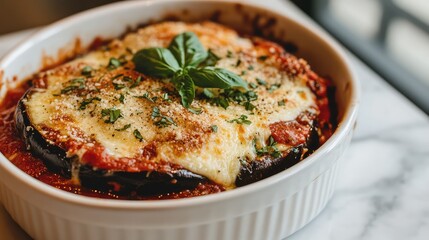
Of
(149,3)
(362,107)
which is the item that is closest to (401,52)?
(362,107)

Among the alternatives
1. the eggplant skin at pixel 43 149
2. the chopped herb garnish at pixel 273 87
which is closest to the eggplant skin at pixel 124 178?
the eggplant skin at pixel 43 149

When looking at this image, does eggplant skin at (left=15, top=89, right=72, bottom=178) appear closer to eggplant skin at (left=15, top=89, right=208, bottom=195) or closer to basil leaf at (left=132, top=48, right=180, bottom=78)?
eggplant skin at (left=15, top=89, right=208, bottom=195)

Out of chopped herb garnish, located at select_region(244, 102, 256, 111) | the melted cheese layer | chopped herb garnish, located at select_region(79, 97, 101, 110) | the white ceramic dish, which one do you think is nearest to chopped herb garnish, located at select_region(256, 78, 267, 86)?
the melted cheese layer

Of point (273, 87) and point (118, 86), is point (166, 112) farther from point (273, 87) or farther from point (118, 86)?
point (273, 87)

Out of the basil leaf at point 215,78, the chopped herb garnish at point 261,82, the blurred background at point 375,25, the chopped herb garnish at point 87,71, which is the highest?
the basil leaf at point 215,78

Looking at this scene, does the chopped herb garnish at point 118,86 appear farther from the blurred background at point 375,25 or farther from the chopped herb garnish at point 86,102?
the blurred background at point 375,25

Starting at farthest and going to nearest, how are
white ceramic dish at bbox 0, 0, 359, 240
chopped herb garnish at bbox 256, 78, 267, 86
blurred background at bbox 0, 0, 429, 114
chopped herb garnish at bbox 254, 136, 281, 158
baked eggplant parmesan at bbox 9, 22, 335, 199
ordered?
blurred background at bbox 0, 0, 429, 114, chopped herb garnish at bbox 256, 78, 267, 86, chopped herb garnish at bbox 254, 136, 281, 158, baked eggplant parmesan at bbox 9, 22, 335, 199, white ceramic dish at bbox 0, 0, 359, 240
